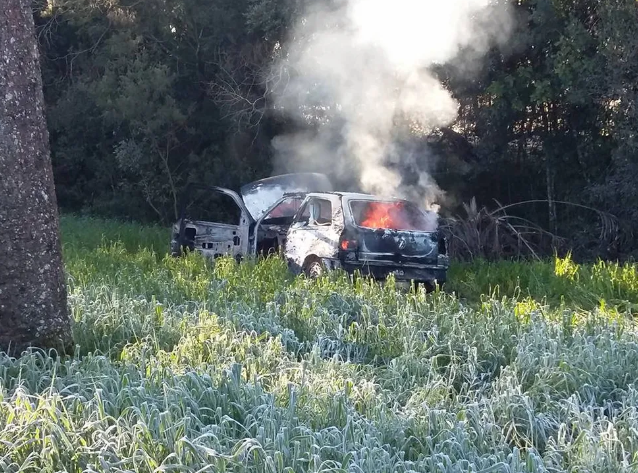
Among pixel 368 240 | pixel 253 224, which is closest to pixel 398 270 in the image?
pixel 368 240

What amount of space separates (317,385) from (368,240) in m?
4.97

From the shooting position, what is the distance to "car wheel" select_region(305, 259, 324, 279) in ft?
33.4

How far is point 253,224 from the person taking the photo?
11875 millimetres

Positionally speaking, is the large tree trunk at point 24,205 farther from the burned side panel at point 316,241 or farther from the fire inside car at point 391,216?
the fire inside car at point 391,216

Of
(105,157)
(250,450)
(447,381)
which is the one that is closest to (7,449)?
(250,450)

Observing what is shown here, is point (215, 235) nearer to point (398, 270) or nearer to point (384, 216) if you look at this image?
point (384, 216)

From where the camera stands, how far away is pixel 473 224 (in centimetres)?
1397

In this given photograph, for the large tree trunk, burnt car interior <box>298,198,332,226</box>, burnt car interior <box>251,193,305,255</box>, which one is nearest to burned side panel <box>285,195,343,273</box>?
burnt car interior <box>298,198,332,226</box>

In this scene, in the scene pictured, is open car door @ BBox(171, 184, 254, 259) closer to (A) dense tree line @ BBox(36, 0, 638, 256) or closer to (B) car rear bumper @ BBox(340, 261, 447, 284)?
(B) car rear bumper @ BBox(340, 261, 447, 284)

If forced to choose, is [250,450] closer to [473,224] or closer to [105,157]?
[473,224]

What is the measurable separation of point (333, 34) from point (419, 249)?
7333 millimetres

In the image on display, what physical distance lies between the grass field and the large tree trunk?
1.10ft

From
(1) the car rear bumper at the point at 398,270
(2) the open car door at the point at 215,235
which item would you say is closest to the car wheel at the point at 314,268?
(1) the car rear bumper at the point at 398,270

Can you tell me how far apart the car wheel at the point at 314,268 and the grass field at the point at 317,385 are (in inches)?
60.9
